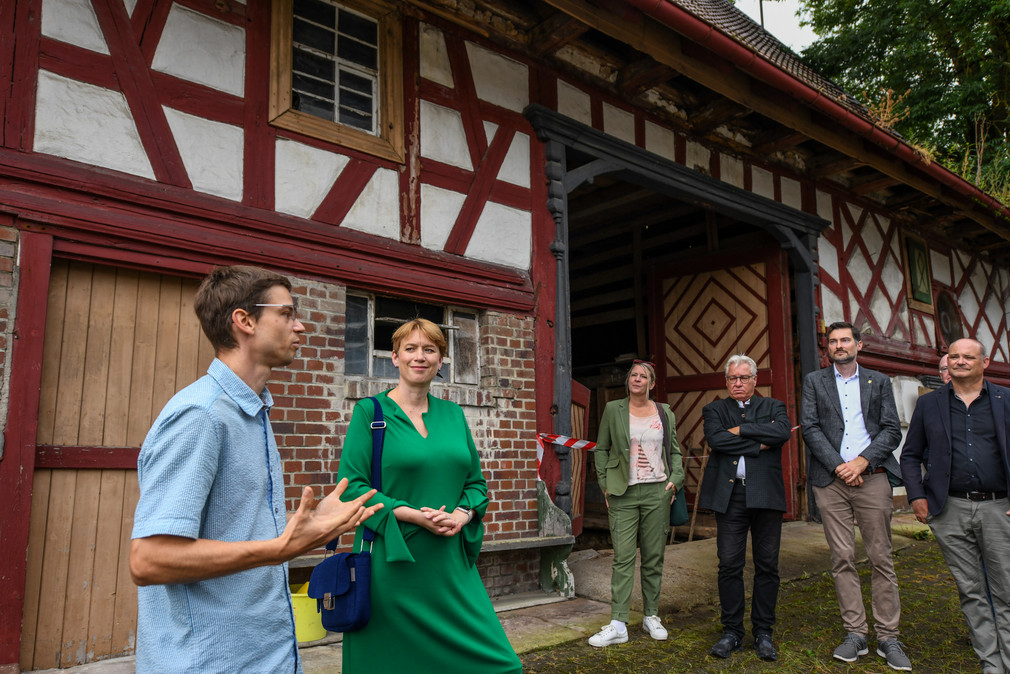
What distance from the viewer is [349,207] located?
505 cm

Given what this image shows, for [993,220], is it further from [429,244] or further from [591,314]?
[429,244]

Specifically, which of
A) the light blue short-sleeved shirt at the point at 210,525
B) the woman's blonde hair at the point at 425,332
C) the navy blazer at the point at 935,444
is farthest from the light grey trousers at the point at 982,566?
the light blue short-sleeved shirt at the point at 210,525

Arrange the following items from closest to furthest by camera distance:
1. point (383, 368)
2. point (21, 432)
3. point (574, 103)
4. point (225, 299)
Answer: point (225, 299) → point (21, 432) → point (383, 368) → point (574, 103)

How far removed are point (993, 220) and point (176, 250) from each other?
39.0ft

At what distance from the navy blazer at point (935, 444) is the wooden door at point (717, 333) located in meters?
4.30

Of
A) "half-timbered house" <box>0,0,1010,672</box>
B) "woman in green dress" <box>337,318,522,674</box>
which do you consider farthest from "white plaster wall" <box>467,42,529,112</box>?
"woman in green dress" <box>337,318,522,674</box>

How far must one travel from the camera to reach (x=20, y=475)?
361cm

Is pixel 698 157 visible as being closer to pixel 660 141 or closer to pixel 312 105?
pixel 660 141

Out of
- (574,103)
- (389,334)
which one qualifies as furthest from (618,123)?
(389,334)

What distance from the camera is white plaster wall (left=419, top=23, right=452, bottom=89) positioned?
18.3 ft

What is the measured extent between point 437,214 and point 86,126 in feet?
7.97

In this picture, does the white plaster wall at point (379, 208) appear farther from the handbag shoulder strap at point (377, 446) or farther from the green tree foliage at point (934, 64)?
the green tree foliage at point (934, 64)

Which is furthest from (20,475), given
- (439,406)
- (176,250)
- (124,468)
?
(439,406)

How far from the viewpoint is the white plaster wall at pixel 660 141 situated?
7.30 meters
